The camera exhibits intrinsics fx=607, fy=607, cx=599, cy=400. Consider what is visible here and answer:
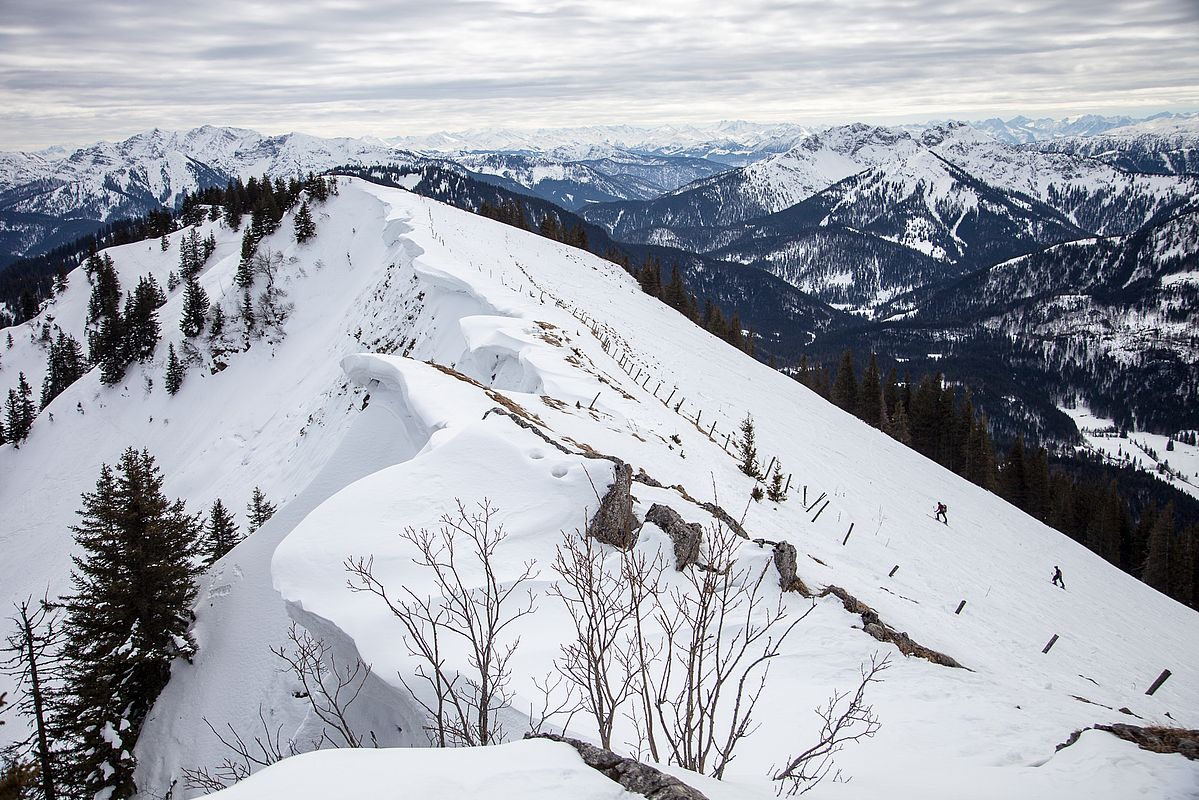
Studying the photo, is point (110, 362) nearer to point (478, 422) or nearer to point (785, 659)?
point (478, 422)

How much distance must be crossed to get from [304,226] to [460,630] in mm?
47218

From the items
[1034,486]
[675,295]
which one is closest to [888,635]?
[1034,486]

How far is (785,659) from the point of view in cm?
853

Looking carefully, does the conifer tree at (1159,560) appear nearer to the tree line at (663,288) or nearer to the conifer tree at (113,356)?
the tree line at (663,288)

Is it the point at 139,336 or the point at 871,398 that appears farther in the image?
the point at 871,398

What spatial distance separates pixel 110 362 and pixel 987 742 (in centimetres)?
5403

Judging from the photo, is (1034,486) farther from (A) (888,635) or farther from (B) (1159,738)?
(B) (1159,738)

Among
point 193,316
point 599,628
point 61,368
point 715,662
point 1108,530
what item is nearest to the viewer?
point 599,628

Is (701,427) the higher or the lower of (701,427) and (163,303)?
the lower

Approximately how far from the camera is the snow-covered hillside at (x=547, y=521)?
667 cm

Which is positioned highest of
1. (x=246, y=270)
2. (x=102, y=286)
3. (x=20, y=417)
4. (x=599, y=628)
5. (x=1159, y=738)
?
(x=246, y=270)

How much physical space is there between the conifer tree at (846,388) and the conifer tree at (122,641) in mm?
57971

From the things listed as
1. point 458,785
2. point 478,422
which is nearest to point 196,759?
point 478,422

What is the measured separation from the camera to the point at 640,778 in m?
3.71
